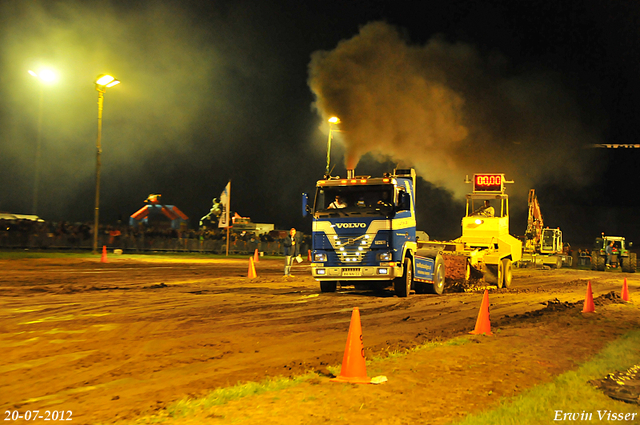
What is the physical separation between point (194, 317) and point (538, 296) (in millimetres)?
12641

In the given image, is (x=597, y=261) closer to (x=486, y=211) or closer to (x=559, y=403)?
(x=486, y=211)

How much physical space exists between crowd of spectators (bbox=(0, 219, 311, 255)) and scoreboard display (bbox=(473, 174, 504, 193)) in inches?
992

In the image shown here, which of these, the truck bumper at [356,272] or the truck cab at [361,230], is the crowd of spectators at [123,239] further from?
the truck bumper at [356,272]

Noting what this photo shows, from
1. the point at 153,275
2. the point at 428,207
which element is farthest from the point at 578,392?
the point at 428,207

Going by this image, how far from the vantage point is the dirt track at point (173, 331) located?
5.88 meters

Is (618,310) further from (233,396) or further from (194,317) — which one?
(233,396)

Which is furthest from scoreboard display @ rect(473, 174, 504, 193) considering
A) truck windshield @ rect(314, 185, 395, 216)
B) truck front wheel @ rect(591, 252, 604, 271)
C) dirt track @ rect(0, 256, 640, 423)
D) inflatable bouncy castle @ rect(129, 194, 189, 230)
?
inflatable bouncy castle @ rect(129, 194, 189, 230)

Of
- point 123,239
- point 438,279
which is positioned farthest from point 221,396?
point 123,239

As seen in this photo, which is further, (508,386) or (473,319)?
(473,319)

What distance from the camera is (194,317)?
430 inches

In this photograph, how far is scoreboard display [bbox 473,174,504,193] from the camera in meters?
23.4

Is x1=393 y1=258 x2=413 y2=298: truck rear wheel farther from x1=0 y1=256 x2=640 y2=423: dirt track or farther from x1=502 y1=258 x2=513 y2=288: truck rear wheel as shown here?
x1=502 y1=258 x2=513 y2=288: truck rear wheel

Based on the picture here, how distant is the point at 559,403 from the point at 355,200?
9864mm

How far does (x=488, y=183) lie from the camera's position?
23500 mm
